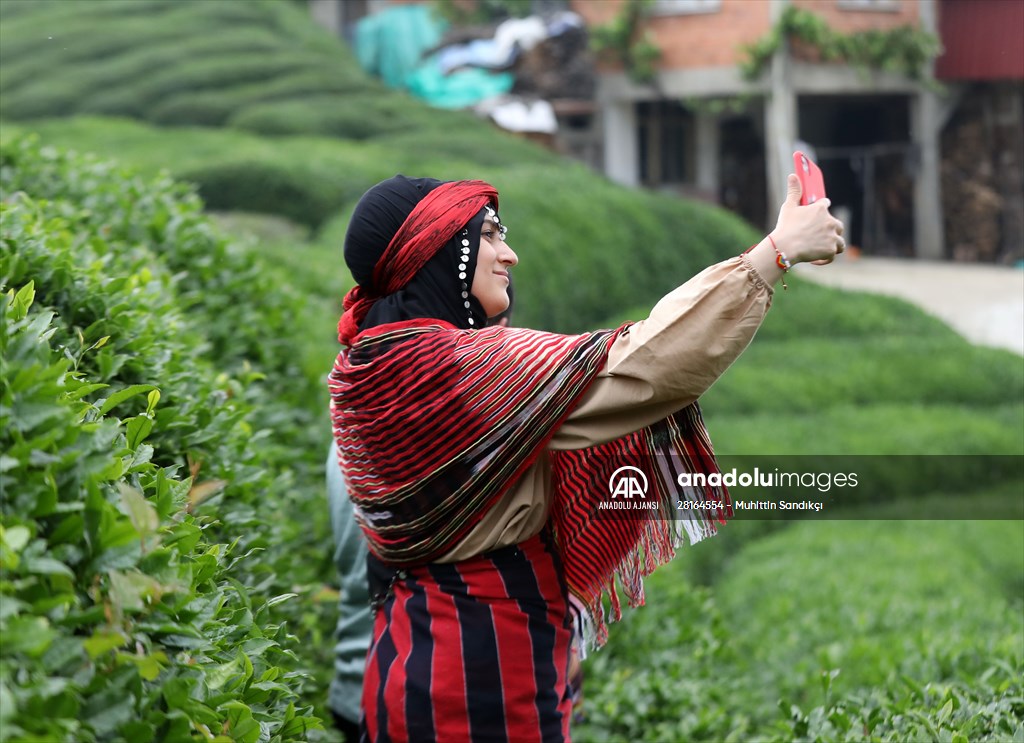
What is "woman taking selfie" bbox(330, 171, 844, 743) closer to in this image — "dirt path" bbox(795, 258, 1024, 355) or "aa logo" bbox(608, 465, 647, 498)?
"aa logo" bbox(608, 465, 647, 498)

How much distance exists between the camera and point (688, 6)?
1248cm

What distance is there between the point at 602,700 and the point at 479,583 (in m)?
1.60

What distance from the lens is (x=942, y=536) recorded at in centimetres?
675

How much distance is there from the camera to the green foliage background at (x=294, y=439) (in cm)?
143

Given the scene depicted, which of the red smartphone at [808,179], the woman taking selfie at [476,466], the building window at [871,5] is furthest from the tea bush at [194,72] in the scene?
the red smartphone at [808,179]

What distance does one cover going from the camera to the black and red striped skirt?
2.12 meters

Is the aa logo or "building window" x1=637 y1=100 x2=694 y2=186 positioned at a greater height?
the aa logo

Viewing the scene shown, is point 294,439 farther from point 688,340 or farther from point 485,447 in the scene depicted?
point 688,340

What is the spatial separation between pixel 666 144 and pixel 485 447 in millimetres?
12476

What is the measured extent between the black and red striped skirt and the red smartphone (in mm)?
804

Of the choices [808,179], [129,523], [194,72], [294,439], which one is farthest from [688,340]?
[194,72]

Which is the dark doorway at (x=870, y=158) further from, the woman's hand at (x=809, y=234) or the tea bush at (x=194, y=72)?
the woman's hand at (x=809, y=234)

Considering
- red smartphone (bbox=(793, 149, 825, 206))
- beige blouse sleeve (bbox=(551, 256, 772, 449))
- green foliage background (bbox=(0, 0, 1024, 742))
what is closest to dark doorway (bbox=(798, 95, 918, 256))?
green foliage background (bbox=(0, 0, 1024, 742))

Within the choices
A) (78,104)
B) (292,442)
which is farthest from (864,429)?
(78,104)
